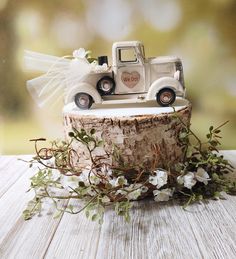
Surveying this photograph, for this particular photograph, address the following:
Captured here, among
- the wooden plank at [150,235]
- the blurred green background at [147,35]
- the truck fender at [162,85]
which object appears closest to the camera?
the wooden plank at [150,235]

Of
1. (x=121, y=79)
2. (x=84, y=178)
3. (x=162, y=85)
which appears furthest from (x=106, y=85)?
(x=84, y=178)

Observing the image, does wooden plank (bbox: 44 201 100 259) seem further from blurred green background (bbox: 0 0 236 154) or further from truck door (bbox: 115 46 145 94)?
blurred green background (bbox: 0 0 236 154)

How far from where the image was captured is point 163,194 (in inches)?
40.6

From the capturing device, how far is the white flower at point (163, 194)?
1.03 metres

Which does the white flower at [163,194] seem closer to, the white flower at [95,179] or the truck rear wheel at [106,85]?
the white flower at [95,179]

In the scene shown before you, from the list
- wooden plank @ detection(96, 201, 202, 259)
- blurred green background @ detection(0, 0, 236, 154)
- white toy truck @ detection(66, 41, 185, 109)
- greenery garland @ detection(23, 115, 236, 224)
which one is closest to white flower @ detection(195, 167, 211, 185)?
greenery garland @ detection(23, 115, 236, 224)

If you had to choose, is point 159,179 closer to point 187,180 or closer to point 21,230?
point 187,180

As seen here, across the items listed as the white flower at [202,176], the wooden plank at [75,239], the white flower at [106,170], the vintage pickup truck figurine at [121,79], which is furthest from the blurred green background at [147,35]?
the wooden plank at [75,239]

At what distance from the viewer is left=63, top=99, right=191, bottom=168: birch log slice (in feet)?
3.32

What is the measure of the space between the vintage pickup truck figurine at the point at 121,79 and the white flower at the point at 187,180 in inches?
8.7

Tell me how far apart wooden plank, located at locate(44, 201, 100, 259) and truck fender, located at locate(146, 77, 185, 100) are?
398mm

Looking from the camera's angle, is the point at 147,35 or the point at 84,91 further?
the point at 147,35

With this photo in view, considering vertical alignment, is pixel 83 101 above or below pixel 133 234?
above

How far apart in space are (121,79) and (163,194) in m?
0.36
